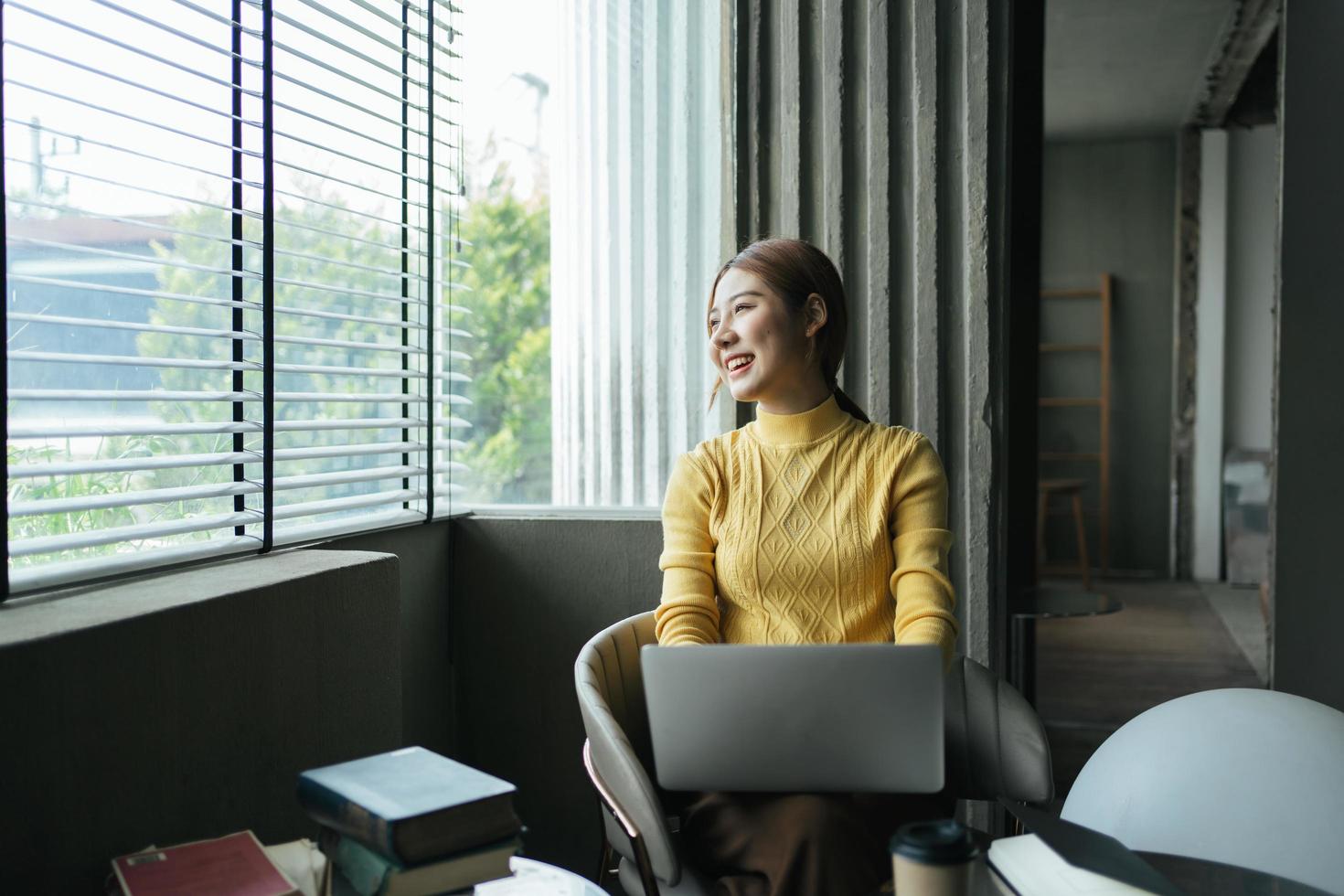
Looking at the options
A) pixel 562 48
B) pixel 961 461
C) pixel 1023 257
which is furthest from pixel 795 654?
pixel 1023 257

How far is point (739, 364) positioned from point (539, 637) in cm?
98

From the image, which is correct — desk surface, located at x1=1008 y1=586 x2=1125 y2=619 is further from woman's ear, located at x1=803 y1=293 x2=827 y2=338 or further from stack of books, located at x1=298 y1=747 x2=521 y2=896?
stack of books, located at x1=298 y1=747 x2=521 y2=896

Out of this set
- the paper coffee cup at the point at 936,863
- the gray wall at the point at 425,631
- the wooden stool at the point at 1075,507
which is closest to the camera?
the paper coffee cup at the point at 936,863

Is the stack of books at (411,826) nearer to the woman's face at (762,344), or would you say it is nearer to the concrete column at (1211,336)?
the woman's face at (762,344)

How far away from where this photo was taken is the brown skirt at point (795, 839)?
153 cm

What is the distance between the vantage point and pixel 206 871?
119 cm

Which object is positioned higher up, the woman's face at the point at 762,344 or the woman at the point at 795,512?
the woman's face at the point at 762,344

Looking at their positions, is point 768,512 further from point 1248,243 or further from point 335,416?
point 1248,243

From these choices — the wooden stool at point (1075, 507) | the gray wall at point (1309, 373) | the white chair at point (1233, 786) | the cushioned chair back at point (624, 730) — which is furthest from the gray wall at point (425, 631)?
the wooden stool at point (1075, 507)

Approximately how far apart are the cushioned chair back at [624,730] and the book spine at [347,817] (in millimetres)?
435

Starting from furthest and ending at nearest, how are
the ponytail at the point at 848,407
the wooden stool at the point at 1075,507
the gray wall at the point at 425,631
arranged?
the wooden stool at the point at 1075,507, the gray wall at the point at 425,631, the ponytail at the point at 848,407

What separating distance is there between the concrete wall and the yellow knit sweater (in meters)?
0.53

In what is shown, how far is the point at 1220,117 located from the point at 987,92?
6.01 m

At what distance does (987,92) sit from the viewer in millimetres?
2375
